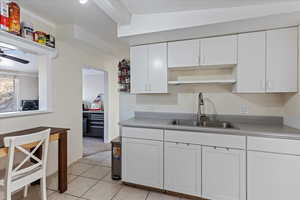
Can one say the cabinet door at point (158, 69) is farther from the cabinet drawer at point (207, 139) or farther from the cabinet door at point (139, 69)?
the cabinet drawer at point (207, 139)

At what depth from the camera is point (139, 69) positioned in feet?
8.36

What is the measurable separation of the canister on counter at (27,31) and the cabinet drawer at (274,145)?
306cm

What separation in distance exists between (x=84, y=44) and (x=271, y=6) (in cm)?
289

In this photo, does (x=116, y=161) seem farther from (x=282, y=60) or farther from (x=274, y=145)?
(x=282, y=60)

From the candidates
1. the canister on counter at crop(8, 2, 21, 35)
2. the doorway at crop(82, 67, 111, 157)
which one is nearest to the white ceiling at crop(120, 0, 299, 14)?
the canister on counter at crop(8, 2, 21, 35)

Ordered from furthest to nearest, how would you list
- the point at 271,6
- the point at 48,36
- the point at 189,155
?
the point at 48,36 < the point at 189,155 < the point at 271,6

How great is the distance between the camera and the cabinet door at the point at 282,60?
1883 mm

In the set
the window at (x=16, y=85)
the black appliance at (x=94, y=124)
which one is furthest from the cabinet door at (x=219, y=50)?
the window at (x=16, y=85)

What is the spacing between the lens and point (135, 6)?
6.27 ft

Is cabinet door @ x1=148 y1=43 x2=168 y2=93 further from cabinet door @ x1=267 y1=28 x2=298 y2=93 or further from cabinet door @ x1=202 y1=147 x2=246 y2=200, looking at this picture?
cabinet door @ x1=267 y1=28 x2=298 y2=93

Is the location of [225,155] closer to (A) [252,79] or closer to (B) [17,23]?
(A) [252,79]

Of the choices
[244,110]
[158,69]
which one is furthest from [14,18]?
[244,110]

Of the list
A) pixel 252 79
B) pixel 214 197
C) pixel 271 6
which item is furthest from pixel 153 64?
pixel 214 197

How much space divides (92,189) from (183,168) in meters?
1.36
